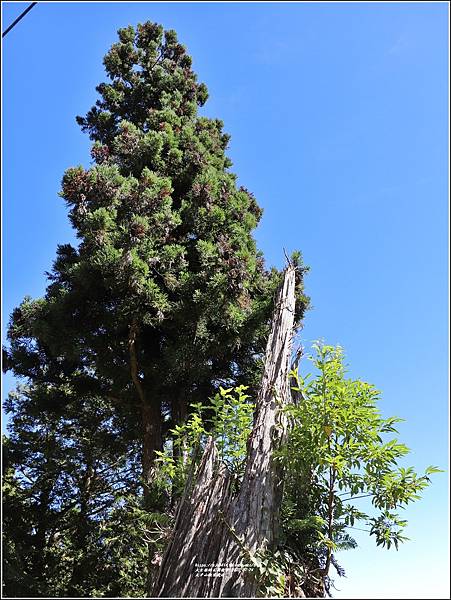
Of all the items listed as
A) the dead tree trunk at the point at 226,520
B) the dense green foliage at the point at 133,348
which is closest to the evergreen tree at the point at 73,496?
the dense green foliage at the point at 133,348

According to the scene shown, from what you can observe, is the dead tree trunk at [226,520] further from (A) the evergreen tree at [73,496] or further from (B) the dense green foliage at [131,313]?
(A) the evergreen tree at [73,496]

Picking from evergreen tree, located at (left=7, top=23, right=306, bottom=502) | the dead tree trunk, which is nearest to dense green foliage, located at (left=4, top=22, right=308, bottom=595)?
evergreen tree, located at (left=7, top=23, right=306, bottom=502)

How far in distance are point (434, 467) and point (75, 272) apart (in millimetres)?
4431

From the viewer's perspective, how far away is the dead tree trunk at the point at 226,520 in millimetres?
3039

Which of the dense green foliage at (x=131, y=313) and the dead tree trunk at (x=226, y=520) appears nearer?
the dead tree trunk at (x=226, y=520)

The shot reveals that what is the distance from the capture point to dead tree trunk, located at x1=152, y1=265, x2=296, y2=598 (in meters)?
3.04

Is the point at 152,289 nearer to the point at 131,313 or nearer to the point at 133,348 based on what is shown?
the point at 131,313

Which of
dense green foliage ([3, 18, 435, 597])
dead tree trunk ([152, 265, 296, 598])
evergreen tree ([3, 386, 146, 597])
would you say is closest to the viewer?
dead tree trunk ([152, 265, 296, 598])

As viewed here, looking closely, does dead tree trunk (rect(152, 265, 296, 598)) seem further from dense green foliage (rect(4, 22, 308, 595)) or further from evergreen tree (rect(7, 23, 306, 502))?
evergreen tree (rect(7, 23, 306, 502))

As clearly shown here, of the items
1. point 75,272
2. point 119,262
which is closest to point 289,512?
point 119,262

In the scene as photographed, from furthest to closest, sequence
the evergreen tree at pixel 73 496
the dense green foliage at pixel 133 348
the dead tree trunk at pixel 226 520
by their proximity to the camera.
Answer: the evergreen tree at pixel 73 496
the dense green foliage at pixel 133 348
the dead tree trunk at pixel 226 520

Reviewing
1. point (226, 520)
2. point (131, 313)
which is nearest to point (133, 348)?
point (131, 313)

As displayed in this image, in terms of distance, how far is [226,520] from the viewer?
3268 millimetres

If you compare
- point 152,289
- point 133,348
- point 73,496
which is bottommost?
point 73,496
